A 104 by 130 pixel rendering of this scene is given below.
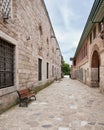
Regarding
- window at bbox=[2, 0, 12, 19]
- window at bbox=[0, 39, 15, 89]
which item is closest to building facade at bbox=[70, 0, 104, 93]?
window at bbox=[2, 0, 12, 19]

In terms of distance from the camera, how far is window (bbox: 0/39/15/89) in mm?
6797

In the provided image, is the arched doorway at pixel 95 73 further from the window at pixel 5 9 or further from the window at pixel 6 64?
the window at pixel 5 9

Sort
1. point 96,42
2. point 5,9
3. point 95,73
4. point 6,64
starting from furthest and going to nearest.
A: point 95,73 → point 96,42 → point 6,64 → point 5,9

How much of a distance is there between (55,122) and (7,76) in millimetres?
2927

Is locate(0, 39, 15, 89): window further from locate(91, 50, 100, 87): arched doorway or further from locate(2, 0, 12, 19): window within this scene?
locate(91, 50, 100, 87): arched doorway

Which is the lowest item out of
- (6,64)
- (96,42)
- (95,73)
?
(95,73)

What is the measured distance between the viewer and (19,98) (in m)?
7.89

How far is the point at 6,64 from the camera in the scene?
23.7ft

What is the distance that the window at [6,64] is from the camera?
6797 mm

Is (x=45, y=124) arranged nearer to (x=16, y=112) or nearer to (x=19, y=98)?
(x=16, y=112)

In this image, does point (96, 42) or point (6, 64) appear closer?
point (6, 64)

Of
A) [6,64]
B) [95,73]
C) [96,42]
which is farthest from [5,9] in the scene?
[95,73]

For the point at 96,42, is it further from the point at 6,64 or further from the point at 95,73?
the point at 6,64

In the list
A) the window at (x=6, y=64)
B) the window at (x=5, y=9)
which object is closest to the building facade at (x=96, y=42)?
the window at (x=5, y=9)
